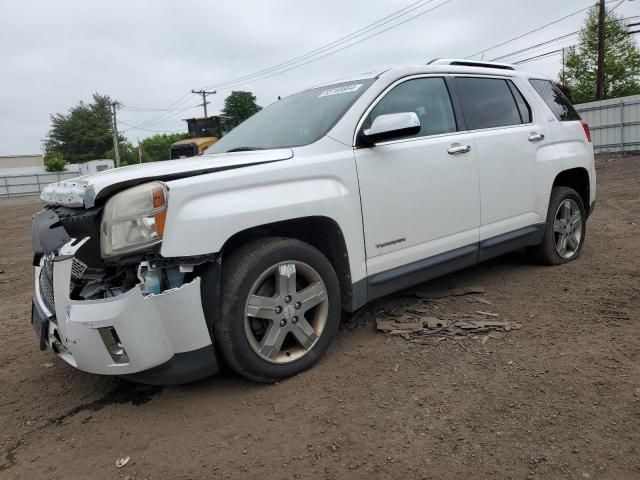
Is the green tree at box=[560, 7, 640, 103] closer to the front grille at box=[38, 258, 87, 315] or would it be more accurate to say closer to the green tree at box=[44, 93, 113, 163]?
the front grille at box=[38, 258, 87, 315]

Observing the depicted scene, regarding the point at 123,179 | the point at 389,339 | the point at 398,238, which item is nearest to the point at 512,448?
the point at 389,339

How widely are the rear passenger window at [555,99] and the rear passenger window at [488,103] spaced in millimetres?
424

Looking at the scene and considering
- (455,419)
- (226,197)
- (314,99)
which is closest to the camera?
(455,419)

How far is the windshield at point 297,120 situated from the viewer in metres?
3.10

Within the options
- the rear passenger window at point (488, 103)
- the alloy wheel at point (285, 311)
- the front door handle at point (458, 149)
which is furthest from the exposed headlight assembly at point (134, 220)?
the rear passenger window at point (488, 103)

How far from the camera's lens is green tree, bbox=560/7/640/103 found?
30.7 meters

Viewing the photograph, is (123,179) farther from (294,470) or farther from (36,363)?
(36,363)

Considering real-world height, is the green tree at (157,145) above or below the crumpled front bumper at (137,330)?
above

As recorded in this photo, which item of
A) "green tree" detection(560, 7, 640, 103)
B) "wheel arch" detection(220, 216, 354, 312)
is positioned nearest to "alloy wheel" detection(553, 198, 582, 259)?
"wheel arch" detection(220, 216, 354, 312)

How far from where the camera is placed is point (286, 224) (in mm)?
2744

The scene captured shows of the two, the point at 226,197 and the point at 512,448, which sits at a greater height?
the point at 226,197

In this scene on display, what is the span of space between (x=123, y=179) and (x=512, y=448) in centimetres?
213

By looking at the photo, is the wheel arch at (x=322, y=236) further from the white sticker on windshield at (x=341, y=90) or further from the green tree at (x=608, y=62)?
the green tree at (x=608, y=62)

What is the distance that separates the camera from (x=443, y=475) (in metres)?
1.91
